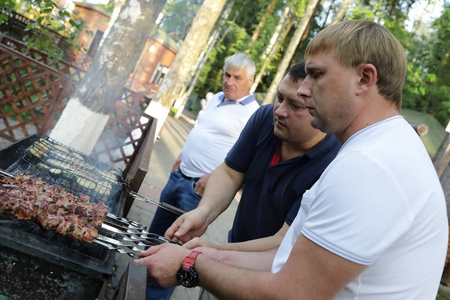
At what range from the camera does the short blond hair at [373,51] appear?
168 centimetres

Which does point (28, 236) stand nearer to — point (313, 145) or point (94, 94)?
point (313, 145)

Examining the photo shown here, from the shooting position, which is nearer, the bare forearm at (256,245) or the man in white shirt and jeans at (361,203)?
the man in white shirt and jeans at (361,203)

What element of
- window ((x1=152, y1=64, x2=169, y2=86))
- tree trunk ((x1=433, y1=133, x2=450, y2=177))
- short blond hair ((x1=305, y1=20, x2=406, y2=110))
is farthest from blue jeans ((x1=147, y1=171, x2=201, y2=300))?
window ((x1=152, y1=64, x2=169, y2=86))

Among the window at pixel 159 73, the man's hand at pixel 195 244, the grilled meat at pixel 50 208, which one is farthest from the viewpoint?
the window at pixel 159 73

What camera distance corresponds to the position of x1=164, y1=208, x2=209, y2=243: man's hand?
295 cm

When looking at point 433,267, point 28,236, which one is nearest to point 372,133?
point 433,267

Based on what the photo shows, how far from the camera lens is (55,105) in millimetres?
7645

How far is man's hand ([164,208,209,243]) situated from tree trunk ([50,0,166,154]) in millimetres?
3420

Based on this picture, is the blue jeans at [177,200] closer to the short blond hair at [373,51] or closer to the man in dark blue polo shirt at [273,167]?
the man in dark blue polo shirt at [273,167]

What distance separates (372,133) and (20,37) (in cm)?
2004

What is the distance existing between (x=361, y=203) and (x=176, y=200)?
3648 mm

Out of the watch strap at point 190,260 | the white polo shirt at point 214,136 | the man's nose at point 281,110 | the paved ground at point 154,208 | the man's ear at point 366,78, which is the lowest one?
the paved ground at point 154,208

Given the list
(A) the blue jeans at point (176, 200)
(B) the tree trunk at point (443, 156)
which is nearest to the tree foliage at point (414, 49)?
(B) the tree trunk at point (443, 156)

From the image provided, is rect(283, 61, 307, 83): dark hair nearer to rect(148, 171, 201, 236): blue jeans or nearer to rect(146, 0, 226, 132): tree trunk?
rect(148, 171, 201, 236): blue jeans
